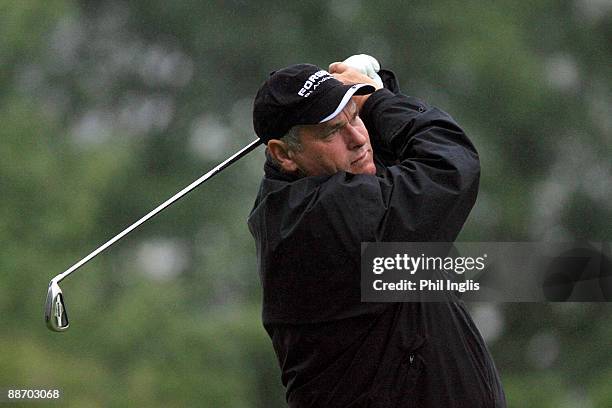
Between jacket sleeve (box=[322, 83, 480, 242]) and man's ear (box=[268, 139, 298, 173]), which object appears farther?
man's ear (box=[268, 139, 298, 173])

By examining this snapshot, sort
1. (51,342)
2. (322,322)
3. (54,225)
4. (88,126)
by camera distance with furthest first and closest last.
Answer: (88,126)
(54,225)
(51,342)
(322,322)

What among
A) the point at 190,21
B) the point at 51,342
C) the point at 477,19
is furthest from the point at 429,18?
the point at 51,342

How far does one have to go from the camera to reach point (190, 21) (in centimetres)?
845

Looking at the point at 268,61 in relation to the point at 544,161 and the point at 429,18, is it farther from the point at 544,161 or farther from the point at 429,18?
the point at 544,161

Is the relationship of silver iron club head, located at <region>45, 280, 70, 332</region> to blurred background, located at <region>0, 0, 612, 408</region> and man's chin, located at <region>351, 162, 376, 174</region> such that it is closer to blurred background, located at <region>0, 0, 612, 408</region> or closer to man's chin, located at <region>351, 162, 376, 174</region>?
man's chin, located at <region>351, 162, 376, 174</region>

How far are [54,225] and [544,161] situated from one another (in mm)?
2977

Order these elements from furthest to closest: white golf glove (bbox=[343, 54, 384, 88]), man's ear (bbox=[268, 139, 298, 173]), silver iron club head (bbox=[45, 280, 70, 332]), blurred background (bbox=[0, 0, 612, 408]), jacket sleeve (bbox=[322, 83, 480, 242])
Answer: blurred background (bbox=[0, 0, 612, 408])
silver iron club head (bbox=[45, 280, 70, 332])
white golf glove (bbox=[343, 54, 384, 88])
man's ear (bbox=[268, 139, 298, 173])
jacket sleeve (bbox=[322, 83, 480, 242])

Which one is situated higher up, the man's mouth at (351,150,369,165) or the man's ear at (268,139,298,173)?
the man's ear at (268,139,298,173)

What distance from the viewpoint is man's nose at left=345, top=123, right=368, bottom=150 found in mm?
2469

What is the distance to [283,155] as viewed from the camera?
2529mm

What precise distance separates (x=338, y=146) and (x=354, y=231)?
0.61 feet

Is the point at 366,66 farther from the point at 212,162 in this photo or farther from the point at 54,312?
the point at 212,162

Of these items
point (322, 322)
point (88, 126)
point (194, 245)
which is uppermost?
point (88, 126)

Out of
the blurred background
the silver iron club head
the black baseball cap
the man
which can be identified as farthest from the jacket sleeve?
the blurred background
